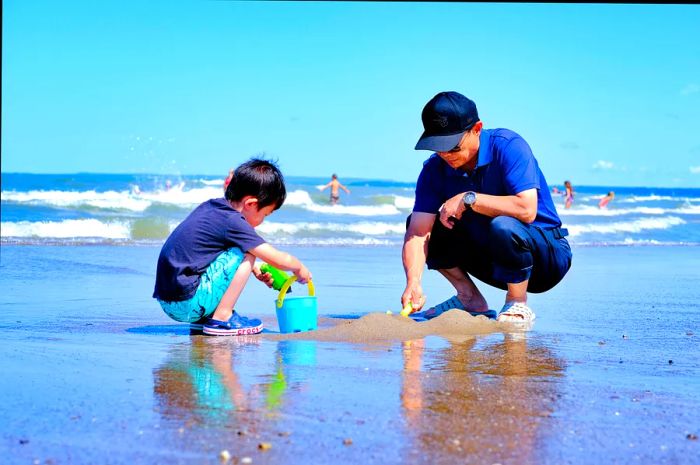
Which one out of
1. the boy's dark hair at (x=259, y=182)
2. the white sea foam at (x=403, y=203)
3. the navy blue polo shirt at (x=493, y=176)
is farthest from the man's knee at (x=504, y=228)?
the white sea foam at (x=403, y=203)

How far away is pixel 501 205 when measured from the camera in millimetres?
4293

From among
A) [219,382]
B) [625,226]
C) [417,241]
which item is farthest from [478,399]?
[625,226]

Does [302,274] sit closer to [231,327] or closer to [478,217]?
[231,327]

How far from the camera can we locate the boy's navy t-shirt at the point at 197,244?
4043 millimetres

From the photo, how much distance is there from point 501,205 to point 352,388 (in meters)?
1.73

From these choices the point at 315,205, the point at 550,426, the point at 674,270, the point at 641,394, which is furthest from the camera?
the point at 315,205

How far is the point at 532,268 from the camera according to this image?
464 centimetres

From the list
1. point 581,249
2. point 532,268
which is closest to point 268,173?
point 532,268

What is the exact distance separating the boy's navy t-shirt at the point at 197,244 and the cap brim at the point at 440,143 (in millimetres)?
898

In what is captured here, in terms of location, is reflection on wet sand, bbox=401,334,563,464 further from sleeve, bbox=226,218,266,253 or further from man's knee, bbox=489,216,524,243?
sleeve, bbox=226,218,266,253

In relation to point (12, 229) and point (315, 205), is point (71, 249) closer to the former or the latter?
point (12, 229)

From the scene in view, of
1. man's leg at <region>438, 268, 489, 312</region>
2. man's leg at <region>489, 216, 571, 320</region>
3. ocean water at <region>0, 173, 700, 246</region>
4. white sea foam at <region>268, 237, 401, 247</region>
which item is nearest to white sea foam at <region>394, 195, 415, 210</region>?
ocean water at <region>0, 173, 700, 246</region>

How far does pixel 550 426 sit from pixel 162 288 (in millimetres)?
2254

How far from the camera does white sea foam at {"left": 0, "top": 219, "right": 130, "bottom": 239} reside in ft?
44.1
